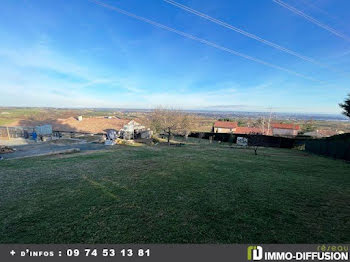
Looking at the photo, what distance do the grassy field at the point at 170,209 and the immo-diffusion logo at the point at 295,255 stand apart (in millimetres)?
156

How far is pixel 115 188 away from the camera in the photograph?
4426 mm

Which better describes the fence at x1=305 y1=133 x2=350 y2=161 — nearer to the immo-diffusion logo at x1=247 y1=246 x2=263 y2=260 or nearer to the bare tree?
the immo-diffusion logo at x1=247 y1=246 x2=263 y2=260

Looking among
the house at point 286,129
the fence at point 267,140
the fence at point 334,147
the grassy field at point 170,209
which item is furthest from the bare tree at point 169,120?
the house at point 286,129

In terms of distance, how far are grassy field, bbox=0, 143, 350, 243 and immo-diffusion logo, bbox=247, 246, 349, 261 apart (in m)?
0.16

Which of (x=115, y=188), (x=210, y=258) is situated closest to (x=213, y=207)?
(x=210, y=258)

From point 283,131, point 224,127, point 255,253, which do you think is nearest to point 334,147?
point 255,253

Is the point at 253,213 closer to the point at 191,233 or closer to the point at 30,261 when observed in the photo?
→ the point at 191,233

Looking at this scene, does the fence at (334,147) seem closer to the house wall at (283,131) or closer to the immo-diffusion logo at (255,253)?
the immo-diffusion logo at (255,253)

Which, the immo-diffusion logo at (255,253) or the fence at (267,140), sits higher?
the immo-diffusion logo at (255,253)

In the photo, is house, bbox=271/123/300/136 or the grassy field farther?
house, bbox=271/123/300/136

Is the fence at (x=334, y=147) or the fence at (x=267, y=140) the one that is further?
the fence at (x=267, y=140)

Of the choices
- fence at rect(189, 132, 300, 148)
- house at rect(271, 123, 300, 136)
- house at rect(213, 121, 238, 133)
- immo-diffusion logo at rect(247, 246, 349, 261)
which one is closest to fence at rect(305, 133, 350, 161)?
fence at rect(189, 132, 300, 148)

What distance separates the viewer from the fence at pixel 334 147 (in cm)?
1147

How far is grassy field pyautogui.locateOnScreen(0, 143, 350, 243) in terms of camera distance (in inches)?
94.9
